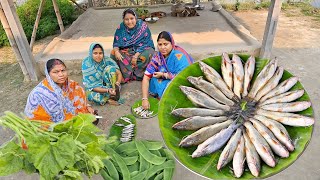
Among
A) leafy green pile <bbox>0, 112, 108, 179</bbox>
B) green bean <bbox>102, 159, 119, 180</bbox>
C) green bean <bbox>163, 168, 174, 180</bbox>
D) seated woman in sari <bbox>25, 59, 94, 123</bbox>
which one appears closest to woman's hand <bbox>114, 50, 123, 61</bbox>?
seated woman in sari <bbox>25, 59, 94, 123</bbox>

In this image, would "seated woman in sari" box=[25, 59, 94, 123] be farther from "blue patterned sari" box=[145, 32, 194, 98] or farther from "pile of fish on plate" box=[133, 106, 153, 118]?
"blue patterned sari" box=[145, 32, 194, 98]

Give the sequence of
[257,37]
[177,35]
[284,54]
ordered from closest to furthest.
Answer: [284,54] → [177,35] → [257,37]

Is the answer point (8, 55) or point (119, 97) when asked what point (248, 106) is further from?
point (8, 55)

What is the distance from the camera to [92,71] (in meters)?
3.85

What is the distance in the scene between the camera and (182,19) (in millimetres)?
7184

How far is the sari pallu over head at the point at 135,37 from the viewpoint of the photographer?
440 cm

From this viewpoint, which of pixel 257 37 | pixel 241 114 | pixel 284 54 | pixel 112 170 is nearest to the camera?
pixel 241 114

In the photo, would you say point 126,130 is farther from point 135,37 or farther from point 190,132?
point 135,37

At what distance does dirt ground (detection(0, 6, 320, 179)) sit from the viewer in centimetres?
437

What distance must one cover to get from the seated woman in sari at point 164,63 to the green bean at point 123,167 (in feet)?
4.18

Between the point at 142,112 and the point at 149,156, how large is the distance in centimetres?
118

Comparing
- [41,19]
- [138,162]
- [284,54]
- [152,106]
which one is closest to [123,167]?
[138,162]

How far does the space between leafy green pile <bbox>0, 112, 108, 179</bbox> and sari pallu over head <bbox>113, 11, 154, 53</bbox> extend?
301 cm

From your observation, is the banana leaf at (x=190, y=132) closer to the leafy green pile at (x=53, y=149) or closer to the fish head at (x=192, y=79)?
the fish head at (x=192, y=79)
